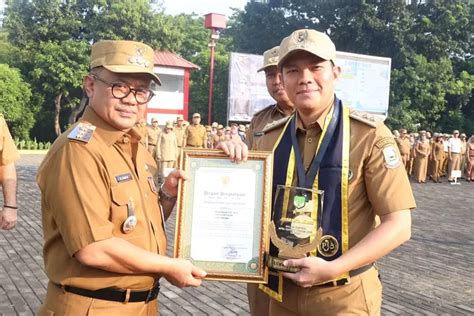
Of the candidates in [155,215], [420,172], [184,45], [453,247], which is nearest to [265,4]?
[184,45]

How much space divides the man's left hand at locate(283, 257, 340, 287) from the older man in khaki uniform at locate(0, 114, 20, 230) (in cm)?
335

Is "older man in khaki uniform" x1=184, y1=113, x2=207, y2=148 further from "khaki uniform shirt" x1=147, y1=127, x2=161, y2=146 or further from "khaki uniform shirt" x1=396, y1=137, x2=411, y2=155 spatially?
"khaki uniform shirt" x1=396, y1=137, x2=411, y2=155

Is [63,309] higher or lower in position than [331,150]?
lower

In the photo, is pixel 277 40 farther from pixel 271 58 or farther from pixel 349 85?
pixel 271 58

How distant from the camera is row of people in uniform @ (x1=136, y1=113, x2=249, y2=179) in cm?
1591

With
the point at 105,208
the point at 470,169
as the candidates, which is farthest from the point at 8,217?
the point at 470,169

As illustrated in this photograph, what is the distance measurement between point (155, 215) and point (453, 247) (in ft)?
23.6

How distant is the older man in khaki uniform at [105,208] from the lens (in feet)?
7.16

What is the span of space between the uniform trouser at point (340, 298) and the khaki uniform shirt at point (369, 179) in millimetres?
200

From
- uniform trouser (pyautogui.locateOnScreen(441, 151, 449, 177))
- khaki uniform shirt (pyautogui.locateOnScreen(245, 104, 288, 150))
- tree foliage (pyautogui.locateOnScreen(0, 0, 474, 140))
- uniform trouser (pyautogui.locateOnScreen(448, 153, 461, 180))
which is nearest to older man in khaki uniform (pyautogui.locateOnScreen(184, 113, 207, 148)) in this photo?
uniform trouser (pyautogui.locateOnScreen(448, 153, 461, 180))

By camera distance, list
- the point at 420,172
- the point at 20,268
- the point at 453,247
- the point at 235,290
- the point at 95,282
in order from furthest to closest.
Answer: the point at 420,172, the point at 453,247, the point at 20,268, the point at 235,290, the point at 95,282

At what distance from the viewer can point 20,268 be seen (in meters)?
6.41

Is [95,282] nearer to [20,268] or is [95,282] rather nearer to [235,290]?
[235,290]

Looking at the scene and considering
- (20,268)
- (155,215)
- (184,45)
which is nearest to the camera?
(155,215)
